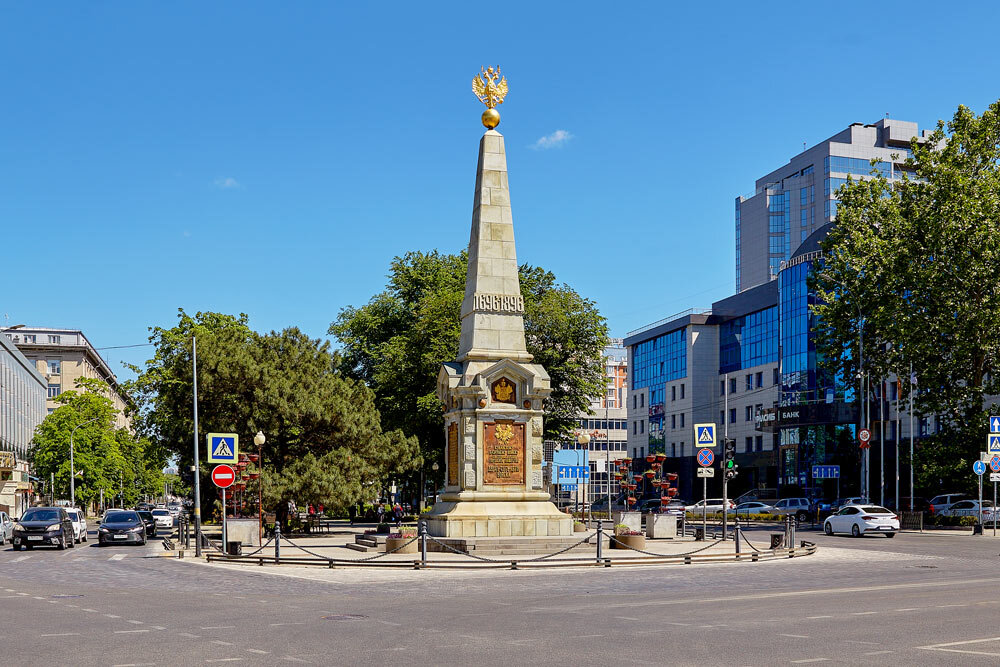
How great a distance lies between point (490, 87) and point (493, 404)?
9.72m

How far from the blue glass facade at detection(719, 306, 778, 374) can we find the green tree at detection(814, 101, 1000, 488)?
4024 cm

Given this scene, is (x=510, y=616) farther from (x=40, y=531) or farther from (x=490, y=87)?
(x=40, y=531)

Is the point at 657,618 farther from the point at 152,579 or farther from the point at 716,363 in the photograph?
the point at 716,363

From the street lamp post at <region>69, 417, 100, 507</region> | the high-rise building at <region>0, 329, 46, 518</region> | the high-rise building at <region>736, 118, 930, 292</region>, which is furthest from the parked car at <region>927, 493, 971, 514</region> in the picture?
the high-rise building at <region>0, 329, 46, 518</region>

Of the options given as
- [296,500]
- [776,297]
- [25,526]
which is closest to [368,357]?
[296,500]

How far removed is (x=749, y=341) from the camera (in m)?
101

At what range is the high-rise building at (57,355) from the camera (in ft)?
443

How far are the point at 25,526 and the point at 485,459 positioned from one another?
2093 cm

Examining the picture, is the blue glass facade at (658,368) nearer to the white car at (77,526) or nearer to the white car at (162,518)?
the white car at (162,518)

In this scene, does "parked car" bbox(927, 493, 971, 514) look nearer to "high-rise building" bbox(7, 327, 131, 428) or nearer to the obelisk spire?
the obelisk spire

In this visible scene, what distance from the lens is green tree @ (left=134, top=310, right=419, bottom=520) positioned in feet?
146

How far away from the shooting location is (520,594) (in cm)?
1877

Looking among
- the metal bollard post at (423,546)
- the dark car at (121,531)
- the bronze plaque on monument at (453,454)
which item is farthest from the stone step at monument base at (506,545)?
the dark car at (121,531)

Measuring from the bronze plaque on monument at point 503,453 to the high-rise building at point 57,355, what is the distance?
360ft
